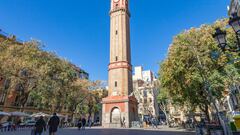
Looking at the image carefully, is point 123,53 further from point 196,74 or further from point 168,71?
point 196,74

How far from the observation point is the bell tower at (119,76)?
2895 centimetres

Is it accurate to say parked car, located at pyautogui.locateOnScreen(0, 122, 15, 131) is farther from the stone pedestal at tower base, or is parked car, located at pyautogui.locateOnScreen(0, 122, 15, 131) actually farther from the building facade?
the building facade

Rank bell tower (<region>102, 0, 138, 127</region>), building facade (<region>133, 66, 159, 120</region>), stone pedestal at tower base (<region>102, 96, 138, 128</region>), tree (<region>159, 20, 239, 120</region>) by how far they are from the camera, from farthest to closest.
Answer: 1. building facade (<region>133, 66, 159, 120</region>)
2. bell tower (<region>102, 0, 138, 127</region>)
3. stone pedestal at tower base (<region>102, 96, 138, 128</region>)
4. tree (<region>159, 20, 239, 120</region>)

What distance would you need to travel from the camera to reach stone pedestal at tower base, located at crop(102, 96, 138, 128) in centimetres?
2836

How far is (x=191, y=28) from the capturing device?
62.1ft

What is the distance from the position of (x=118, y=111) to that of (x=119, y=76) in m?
6.28

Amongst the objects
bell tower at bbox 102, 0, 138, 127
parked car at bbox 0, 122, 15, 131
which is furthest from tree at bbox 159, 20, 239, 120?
parked car at bbox 0, 122, 15, 131

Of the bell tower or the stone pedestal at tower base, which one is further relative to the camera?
the bell tower

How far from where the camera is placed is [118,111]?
29.3 meters

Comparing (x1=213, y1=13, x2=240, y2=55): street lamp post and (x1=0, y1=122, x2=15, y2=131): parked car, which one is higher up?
(x1=213, y1=13, x2=240, y2=55): street lamp post

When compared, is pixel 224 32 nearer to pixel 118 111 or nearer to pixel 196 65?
pixel 196 65

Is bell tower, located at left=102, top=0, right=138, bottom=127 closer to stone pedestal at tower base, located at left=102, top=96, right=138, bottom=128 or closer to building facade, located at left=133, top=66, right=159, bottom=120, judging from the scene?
stone pedestal at tower base, located at left=102, top=96, right=138, bottom=128

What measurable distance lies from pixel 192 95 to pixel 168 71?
4305 millimetres

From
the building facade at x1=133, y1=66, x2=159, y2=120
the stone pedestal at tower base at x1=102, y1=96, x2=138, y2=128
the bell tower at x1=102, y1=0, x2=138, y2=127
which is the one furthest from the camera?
the building facade at x1=133, y1=66, x2=159, y2=120
